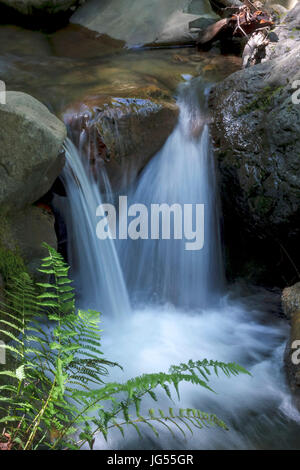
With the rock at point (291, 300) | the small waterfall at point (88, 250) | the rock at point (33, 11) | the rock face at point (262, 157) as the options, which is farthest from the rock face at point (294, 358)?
the rock at point (33, 11)

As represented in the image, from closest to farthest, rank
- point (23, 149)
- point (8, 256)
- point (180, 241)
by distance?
point (23, 149), point (8, 256), point (180, 241)

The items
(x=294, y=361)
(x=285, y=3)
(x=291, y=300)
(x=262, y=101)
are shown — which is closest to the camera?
(x=294, y=361)

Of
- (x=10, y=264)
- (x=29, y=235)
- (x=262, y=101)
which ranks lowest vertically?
(x=10, y=264)

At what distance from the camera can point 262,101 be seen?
4887 mm

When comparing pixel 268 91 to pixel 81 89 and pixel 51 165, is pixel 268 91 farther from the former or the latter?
pixel 51 165

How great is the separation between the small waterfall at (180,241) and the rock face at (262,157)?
0.60ft

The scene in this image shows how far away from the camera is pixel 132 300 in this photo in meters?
4.93

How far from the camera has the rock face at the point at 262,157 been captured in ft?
14.7

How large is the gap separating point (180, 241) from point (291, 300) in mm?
1435

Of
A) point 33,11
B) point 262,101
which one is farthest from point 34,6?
point 262,101

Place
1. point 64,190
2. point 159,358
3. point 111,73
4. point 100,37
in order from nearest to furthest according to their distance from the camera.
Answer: point 159,358 < point 64,190 < point 111,73 < point 100,37

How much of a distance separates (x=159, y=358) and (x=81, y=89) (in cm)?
331

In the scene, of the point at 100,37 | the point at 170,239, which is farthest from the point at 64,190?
the point at 100,37

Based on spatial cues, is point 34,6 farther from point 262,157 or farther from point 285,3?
point 262,157
